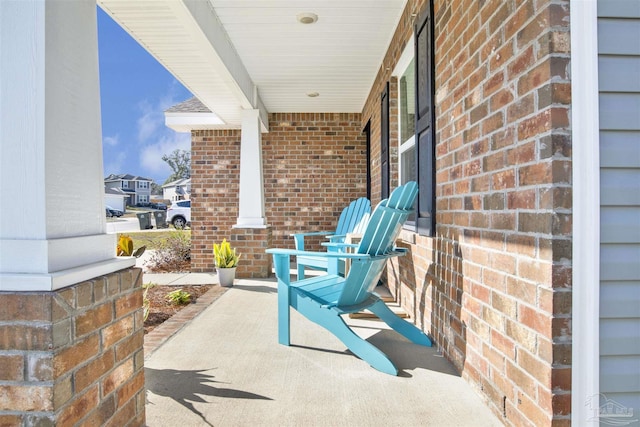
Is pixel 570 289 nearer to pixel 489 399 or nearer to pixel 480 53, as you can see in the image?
pixel 489 399

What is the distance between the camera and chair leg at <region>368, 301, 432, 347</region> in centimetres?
271

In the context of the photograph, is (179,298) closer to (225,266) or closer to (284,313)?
(225,266)

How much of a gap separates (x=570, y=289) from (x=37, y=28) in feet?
5.67

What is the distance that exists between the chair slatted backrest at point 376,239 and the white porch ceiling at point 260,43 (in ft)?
6.24

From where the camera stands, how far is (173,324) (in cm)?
324

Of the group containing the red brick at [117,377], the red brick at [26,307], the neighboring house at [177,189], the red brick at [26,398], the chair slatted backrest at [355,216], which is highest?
the neighboring house at [177,189]

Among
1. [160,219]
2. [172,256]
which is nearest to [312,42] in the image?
[172,256]

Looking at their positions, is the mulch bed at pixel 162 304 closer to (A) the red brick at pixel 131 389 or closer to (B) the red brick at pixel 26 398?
(A) the red brick at pixel 131 389

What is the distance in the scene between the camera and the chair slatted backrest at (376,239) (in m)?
2.41

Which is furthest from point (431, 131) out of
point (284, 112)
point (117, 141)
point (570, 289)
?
point (117, 141)

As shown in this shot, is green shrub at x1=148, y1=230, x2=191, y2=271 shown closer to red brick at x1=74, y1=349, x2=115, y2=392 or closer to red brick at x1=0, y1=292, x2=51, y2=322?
red brick at x1=74, y1=349, x2=115, y2=392

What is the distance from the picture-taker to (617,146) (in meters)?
1.30

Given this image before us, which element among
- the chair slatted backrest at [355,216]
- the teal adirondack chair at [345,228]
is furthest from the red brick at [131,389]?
the chair slatted backrest at [355,216]

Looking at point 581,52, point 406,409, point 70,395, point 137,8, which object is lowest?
point 406,409
